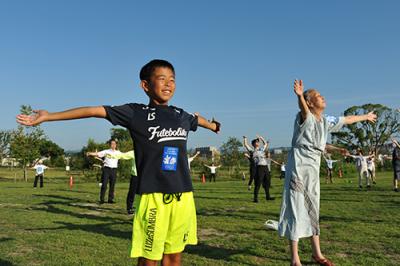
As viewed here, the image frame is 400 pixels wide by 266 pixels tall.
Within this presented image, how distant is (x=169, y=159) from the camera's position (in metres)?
3.42

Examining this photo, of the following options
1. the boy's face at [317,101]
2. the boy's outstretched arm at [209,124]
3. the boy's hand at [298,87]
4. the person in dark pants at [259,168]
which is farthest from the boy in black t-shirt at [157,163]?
the person in dark pants at [259,168]

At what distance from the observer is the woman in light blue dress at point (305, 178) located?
5129 millimetres

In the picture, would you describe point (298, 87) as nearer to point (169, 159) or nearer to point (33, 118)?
point (169, 159)

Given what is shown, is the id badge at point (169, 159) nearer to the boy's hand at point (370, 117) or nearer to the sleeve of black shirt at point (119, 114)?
the sleeve of black shirt at point (119, 114)

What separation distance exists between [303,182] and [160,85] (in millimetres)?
2659

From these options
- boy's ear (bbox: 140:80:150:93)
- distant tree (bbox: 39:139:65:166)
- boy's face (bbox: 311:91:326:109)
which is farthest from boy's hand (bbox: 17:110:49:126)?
distant tree (bbox: 39:139:65:166)

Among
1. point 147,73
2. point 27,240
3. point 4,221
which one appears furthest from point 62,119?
point 4,221

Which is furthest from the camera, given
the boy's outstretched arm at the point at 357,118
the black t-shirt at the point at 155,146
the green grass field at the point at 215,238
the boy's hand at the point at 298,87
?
the green grass field at the point at 215,238

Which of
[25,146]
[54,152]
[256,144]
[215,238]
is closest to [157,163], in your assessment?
[215,238]

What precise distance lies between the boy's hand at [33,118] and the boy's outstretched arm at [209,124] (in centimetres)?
154

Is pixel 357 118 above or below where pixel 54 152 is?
below

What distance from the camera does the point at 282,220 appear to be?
5.29m

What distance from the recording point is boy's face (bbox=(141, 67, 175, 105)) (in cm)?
352

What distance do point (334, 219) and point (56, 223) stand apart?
22.5 ft
